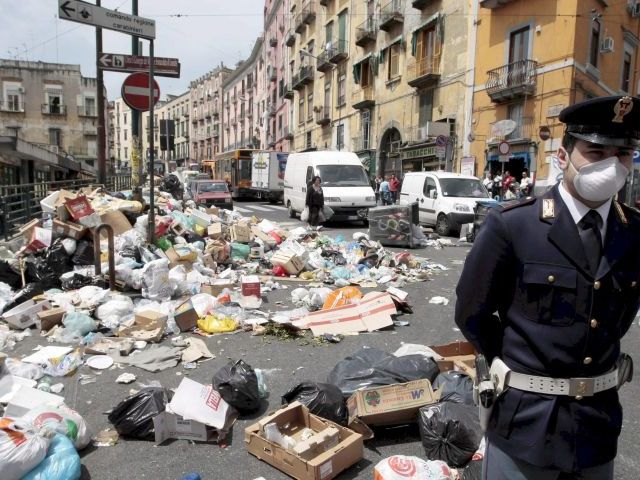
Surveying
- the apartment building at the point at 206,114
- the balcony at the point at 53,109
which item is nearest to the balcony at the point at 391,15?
the balcony at the point at 53,109

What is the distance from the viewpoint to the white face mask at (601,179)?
163 cm

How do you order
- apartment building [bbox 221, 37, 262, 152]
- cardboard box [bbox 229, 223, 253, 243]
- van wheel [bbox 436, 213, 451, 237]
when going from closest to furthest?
1. cardboard box [bbox 229, 223, 253, 243]
2. van wheel [bbox 436, 213, 451, 237]
3. apartment building [bbox 221, 37, 262, 152]

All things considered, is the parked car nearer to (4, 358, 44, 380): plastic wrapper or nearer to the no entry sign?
the no entry sign

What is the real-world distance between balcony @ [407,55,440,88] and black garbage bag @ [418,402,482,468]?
23.3 metres

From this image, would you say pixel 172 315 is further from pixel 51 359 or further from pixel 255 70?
pixel 255 70

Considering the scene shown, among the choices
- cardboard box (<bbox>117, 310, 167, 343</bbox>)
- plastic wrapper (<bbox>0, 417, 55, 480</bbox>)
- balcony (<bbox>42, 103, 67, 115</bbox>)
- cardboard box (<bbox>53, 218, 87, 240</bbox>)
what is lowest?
cardboard box (<bbox>117, 310, 167, 343</bbox>)

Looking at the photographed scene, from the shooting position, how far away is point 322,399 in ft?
11.3

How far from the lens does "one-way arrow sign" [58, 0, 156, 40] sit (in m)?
6.44

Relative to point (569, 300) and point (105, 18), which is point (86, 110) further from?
point (569, 300)

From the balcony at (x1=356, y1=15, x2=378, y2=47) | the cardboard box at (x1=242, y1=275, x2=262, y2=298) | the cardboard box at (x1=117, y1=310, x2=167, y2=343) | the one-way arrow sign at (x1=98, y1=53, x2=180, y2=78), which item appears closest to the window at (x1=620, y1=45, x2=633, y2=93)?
the balcony at (x1=356, y1=15, x2=378, y2=47)

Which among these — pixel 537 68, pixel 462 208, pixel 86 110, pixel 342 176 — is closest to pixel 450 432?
pixel 462 208

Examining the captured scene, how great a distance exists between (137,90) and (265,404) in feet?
17.7

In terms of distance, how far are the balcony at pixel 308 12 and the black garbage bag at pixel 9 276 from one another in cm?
3765

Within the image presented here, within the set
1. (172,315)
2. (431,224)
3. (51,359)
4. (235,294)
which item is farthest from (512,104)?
(51,359)
